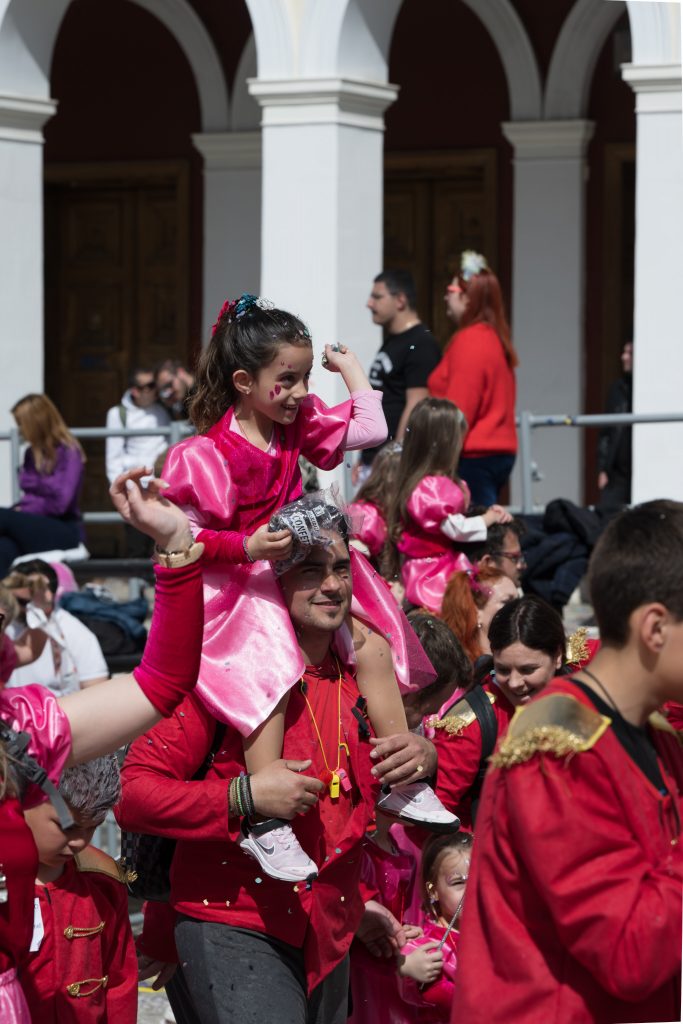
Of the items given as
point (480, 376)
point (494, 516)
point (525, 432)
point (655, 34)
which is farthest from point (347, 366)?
point (655, 34)

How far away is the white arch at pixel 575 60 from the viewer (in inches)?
514

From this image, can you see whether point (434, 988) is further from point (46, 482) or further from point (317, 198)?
point (317, 198)

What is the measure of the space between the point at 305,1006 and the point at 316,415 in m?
1.22

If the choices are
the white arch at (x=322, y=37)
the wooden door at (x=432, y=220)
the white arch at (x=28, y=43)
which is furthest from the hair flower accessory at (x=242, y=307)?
the wooden door at (x=432, y=220)

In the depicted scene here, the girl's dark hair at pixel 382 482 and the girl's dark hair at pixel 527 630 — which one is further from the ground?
the girl's dark hair at pixel 382 482

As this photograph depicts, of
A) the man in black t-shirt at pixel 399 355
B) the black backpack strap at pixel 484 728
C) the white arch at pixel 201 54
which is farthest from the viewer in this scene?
the white arch at pixel 201 54

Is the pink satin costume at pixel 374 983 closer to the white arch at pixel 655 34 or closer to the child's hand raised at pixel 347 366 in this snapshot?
the child's hand raised at pixel 347 366

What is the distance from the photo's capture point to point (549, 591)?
8508mm

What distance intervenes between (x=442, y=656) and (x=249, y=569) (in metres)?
1.11

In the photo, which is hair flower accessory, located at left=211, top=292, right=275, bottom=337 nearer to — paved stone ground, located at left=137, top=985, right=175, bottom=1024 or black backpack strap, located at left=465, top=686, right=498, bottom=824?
black backpack strap, located at left=465, top=686, right=498, bottom=824

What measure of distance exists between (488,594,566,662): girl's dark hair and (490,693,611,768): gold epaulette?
1.78 m

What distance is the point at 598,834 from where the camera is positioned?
2.35m

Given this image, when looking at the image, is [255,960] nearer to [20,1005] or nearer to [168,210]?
[20,1005]

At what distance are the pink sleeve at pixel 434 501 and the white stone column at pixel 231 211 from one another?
7501 millimetres
